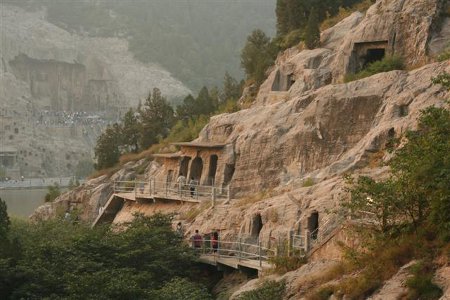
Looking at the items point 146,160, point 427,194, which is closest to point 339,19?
point 146,160

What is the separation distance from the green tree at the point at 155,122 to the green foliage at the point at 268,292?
43847 mm

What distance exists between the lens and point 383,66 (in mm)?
41531

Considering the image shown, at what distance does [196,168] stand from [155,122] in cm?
2718

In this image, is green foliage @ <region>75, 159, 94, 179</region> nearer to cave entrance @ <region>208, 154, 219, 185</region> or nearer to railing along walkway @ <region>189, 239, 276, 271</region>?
cave entrance @ <region>208, 154, 219, 185</region>

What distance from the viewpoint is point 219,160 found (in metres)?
45.6

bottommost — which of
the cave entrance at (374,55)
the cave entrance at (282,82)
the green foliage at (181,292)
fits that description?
the green foliage at (181,292)

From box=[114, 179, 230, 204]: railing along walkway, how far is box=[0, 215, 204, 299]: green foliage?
414 centimetres

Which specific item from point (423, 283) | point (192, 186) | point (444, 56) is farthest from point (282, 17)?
point (423, 283)

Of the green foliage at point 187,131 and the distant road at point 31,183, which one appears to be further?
the distant road at point 31,183

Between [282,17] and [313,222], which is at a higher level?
[282,17]

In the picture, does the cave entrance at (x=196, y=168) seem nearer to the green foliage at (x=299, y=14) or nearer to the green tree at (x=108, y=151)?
the green foliage at (x=299, y=14)

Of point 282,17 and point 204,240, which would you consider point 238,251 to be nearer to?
point 204,240

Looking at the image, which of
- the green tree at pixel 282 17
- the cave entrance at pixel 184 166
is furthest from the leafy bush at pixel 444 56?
the green tree at pixel 282 17

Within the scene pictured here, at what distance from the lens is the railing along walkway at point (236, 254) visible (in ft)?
113
